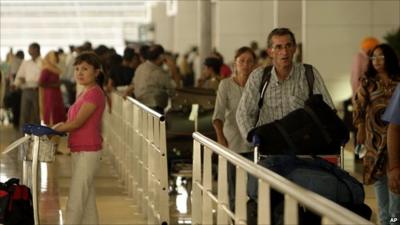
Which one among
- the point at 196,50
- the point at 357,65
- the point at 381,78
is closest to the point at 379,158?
the point at 381,78

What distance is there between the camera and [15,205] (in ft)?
29.0

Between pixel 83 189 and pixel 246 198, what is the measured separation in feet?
15.0

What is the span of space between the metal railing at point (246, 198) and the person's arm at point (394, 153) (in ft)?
3.17

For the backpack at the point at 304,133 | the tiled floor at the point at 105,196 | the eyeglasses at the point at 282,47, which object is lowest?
the tiled floor at the point at 105,196

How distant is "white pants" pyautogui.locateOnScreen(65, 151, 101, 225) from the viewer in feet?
35.2

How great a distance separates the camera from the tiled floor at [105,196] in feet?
43.8

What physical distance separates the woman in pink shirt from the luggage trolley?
458 mm

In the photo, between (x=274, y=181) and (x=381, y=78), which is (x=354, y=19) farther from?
(x=274, y=181)

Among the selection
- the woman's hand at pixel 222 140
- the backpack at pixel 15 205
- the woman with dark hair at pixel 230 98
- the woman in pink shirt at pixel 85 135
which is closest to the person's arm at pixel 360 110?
the woman with dark hair at pixel 230 98

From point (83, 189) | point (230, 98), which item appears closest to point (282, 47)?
point (230, 98)

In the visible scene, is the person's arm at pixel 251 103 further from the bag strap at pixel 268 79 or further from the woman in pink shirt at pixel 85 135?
the woman in pink shirt at pixel 85 135

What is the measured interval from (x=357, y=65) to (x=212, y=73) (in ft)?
9.35

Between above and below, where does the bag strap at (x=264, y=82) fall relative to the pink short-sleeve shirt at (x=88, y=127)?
above

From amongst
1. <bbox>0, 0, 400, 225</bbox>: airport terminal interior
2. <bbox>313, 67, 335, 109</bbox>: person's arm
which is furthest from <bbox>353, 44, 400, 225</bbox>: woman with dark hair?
<bbox>313, 67, 335, 109</bbox>: person's arm
